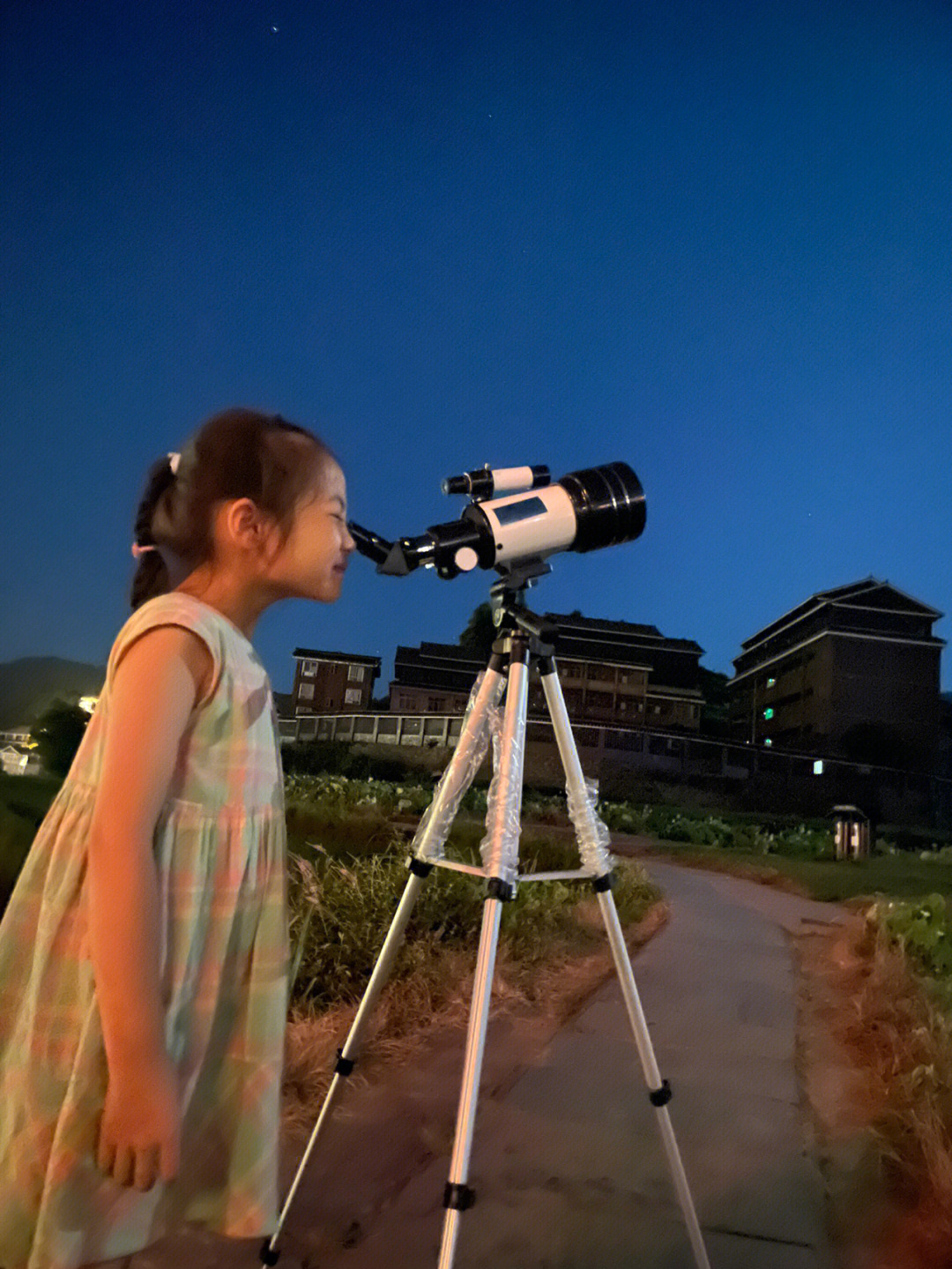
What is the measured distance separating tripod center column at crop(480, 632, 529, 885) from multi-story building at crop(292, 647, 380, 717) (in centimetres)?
199

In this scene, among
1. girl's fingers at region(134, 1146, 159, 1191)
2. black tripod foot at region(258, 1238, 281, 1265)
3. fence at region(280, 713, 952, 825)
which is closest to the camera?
girl's fingers at region(134, 1146, 159, 1191)

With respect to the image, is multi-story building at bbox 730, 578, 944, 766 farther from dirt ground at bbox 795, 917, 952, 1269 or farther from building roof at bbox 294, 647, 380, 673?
building roof at bbox 294, 647, 380, 673

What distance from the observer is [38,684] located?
2756mm

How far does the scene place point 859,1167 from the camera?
1.48 meters

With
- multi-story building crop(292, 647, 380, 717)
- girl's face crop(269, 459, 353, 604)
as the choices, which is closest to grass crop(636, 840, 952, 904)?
multi-story building crop(292, 647, 380, 717)

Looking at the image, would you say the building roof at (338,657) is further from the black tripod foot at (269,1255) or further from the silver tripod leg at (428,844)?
the black tripod foot at (269,1255)

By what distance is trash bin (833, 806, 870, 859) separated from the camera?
2.86 m

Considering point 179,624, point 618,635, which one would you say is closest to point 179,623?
point 179,624

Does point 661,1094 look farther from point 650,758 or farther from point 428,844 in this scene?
point 650,758

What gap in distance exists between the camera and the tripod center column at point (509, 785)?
3.51 feet

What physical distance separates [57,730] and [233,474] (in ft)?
7.41

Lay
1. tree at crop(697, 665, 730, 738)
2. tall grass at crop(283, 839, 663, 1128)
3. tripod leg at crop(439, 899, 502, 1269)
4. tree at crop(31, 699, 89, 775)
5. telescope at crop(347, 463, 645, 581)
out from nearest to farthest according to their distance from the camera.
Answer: tripod leg at crop(439, 899, 502, 1269), telescope at crop(347, 463, 645, 581), tall grass at crop(283, 839, 663, 1128), tree at crop(31, 699, 89, 775), tree at crop(697, 665, 730, 738)

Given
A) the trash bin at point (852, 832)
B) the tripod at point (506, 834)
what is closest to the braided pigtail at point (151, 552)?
the tripod at point (506, 834)

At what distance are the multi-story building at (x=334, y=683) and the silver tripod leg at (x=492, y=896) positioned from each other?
6.52 feet
